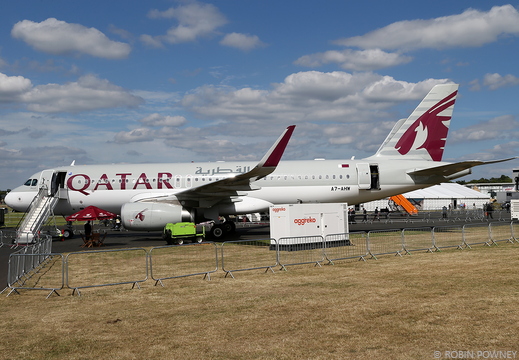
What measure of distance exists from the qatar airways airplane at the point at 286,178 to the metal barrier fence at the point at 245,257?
28.8 ft

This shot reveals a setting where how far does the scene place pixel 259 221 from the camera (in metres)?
45.5

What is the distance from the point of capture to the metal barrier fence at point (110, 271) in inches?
477

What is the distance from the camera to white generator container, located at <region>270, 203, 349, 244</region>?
63.4 feet

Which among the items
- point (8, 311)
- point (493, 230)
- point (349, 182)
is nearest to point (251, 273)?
point (8, 311)

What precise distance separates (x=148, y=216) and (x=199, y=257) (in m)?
9.23

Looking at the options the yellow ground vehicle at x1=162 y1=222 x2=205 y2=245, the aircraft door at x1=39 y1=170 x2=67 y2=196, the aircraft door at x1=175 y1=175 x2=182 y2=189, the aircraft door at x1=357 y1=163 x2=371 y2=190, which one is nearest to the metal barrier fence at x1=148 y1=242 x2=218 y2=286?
the yellow ground vehicle at x1=162 y1=222 x2=205 y2=245

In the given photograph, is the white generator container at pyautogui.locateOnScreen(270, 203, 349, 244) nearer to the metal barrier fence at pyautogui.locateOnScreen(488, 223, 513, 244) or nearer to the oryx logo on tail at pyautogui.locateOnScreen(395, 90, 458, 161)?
the metal barrier fence at pyautogui.locateOnScreen(488, 223, 513, 244)

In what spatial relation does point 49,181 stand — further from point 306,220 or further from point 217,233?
point 306,220

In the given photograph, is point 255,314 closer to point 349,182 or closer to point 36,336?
point 36,336

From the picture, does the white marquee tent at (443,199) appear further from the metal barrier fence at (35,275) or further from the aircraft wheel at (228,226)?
the metal barrier fence at (35,275)

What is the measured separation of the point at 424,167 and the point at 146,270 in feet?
64.6

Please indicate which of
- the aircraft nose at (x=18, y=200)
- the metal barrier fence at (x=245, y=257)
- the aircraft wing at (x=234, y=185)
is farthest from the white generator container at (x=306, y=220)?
the aircraft nose at (x=18, y=200)

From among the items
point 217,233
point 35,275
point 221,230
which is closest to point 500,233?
point 221,230

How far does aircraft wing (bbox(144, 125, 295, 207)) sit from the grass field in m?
9.32
